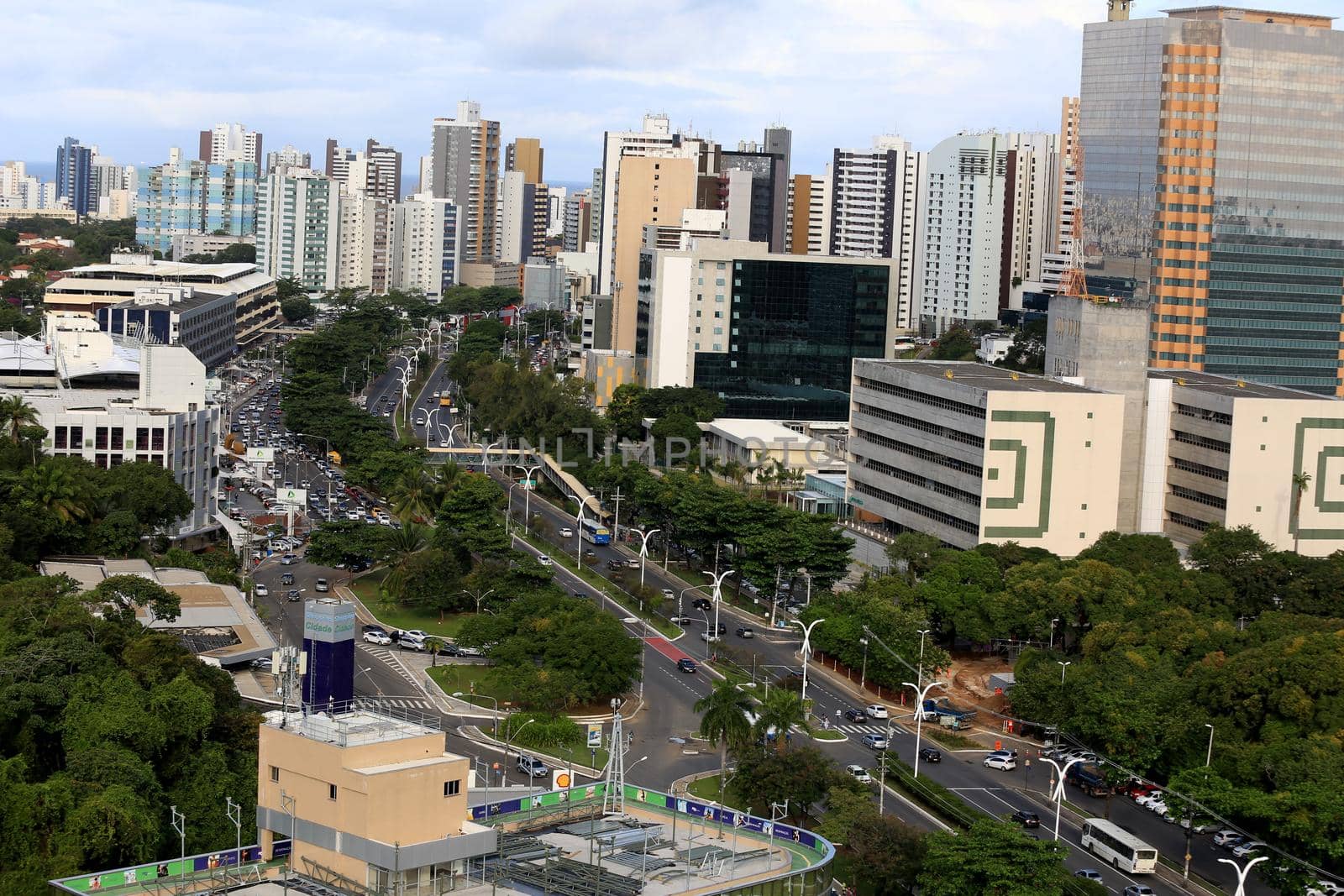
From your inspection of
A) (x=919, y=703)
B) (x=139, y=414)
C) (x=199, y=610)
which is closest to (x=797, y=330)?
(x=139, y=414)

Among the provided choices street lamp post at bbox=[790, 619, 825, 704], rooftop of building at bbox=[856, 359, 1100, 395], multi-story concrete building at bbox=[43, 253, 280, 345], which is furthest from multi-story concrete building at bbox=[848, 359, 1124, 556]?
multi-story concrete building at bbox=[43, 253, 280, 345]

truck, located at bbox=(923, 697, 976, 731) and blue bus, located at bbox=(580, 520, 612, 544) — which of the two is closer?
truck, located at bbox=(923, 697, 976, 731)

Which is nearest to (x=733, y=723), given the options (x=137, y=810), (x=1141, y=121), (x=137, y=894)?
(x=137, y=810)

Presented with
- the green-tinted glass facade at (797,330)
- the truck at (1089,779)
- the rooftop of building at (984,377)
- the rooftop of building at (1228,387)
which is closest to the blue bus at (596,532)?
the rooftop of building at (984,377)

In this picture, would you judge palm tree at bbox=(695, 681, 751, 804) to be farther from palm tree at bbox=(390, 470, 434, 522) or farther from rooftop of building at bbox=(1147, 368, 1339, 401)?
rooftop of building at bbox=(1147, 368, 1339, 401)

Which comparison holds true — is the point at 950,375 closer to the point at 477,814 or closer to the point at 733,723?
the point at 733,723

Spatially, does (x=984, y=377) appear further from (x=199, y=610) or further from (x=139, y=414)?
(x=199, y=610)
